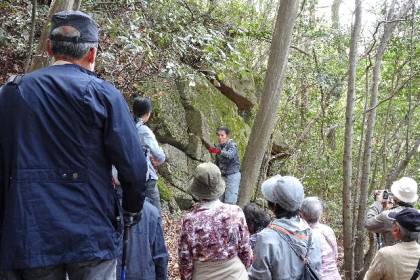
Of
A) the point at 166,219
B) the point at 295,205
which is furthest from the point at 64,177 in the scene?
the point at 166,219

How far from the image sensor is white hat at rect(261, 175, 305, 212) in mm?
3455

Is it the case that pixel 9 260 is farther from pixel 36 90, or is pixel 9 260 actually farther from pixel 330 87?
pixel 330 87

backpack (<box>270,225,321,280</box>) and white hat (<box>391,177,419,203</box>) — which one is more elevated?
white hat (<box>391,177,419,203</box>)

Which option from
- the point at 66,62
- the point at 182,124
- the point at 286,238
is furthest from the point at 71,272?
the point at 182,124

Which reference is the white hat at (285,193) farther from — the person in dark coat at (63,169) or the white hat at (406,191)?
the white hat at (406,191)

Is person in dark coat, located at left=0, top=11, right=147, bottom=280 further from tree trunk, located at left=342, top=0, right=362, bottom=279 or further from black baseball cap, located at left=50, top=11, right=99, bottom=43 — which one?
tree trunk, located at left=342, top=0, right=362, bottom=279

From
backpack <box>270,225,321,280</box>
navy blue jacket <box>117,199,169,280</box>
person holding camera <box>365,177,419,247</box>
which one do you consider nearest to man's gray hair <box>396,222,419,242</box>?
person holding camera <box>365,177,419,247</box>

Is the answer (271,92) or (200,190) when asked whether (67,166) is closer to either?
(200,190)

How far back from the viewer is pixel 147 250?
3.56m

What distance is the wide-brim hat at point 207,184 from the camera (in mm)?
3475

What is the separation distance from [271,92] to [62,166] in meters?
5.29

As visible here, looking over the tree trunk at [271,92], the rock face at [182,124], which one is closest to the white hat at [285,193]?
the tree trunk at [271,92]

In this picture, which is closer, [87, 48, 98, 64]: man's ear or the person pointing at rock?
[87, 48, 98, 64]: man's ear

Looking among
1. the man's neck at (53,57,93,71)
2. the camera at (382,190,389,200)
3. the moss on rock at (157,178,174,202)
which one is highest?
the man's neck at (53,57,93,71)
